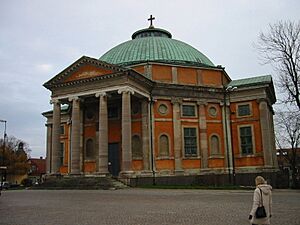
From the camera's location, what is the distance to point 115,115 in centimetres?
4175

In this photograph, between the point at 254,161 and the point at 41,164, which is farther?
the point at 41,164

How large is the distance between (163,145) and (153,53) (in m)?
12.5

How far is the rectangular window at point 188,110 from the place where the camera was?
41781mm

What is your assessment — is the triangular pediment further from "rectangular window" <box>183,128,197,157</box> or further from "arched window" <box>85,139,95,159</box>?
"rectangular window" <box>183,128,197,157</box>

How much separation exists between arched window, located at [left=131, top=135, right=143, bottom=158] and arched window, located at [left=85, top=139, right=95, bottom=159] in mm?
5675

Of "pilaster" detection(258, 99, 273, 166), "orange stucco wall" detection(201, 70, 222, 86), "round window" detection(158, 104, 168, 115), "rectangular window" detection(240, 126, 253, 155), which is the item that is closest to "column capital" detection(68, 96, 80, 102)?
Result: "round window" detection(158, 104, 168, 115)

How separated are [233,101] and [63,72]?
20.6m

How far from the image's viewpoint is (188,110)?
42.0 m

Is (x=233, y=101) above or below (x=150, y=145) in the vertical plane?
above

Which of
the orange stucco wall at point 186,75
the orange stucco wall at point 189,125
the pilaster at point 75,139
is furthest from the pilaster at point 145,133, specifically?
the pilaster at point 75,139

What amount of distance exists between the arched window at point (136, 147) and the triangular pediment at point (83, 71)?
326 inches

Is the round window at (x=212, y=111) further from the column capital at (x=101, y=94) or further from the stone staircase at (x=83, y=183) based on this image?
the stone staircase at (x=83, y=183)

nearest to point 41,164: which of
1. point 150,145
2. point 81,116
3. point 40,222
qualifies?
point 81,116

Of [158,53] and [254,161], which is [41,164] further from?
[254,161]
